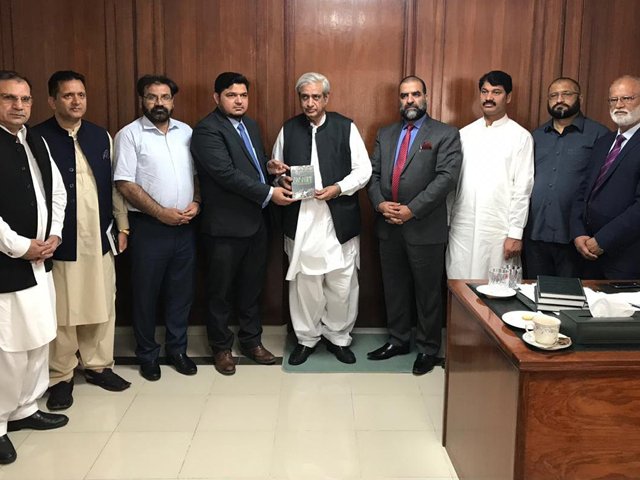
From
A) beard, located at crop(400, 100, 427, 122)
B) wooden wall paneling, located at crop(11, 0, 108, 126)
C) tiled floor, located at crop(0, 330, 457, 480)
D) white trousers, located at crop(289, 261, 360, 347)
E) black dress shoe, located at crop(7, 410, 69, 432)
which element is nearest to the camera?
tiled floor, located at crop(0, 330, 457, 480)

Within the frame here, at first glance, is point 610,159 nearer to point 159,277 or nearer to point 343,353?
point 343,353

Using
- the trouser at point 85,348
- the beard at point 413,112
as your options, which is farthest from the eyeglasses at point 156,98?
the beard at point 413,112

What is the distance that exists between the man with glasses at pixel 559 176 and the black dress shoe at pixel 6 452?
9.34 feet

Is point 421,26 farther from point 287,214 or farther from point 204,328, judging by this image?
point 204,328

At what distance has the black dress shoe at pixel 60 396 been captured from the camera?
10.4 ft

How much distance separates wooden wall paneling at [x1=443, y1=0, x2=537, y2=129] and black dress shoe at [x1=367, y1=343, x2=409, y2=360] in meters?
1.60

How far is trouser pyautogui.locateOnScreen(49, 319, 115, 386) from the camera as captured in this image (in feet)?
10.8

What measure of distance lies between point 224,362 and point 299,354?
464mm

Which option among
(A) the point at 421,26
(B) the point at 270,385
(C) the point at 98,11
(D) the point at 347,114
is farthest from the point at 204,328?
(A) the point at 421,26

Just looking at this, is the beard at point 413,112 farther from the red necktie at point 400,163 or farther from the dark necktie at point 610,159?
the dark necktie at point 610,159

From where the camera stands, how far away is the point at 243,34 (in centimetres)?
398

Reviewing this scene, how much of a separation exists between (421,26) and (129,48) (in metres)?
1.88

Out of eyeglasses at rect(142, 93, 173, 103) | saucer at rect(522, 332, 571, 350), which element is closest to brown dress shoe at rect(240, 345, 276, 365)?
eyeglasses at rect(142, 93, 173, 103)

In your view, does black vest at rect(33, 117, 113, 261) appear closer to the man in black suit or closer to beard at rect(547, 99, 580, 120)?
the man in black suit
